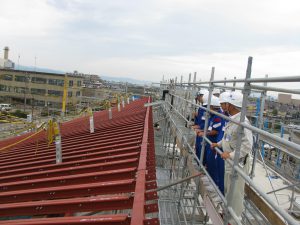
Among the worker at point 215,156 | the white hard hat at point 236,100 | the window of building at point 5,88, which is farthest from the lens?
the window of building at point 5,88

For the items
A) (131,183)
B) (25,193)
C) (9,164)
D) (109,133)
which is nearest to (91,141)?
(109,133)

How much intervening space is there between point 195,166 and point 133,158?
43.9 inches

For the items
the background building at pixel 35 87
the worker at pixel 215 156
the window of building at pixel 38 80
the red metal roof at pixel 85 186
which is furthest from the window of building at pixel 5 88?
the worker at pixel 215 156

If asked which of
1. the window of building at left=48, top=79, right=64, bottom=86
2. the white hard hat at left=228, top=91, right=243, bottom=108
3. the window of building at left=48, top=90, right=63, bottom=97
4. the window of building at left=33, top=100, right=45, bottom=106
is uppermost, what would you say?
the white hard hat at left=228, top=91, right=243, bottom=108

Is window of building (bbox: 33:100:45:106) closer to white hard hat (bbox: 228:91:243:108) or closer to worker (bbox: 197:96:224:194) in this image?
worker (bbox: 197:96:224:194)

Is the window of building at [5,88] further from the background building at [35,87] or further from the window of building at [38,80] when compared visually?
the window of building at [38,80]

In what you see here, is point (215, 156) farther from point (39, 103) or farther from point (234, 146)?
point (39, 103)

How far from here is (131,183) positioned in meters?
3.52

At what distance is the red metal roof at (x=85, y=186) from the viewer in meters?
2.95

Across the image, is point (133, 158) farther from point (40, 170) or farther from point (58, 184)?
point (40, 170)

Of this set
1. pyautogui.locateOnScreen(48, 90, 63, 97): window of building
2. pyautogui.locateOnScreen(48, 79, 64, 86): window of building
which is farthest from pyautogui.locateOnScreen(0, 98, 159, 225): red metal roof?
pyautogui.locateOnScreen(48, 90, 63, 97): window of building

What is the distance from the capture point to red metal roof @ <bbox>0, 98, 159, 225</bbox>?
9.67 ft

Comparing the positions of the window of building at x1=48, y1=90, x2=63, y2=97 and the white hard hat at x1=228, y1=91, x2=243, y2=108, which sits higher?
the white hard hat at x1=228, y1=91, x2=243, y2=108

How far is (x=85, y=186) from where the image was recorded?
376cm
